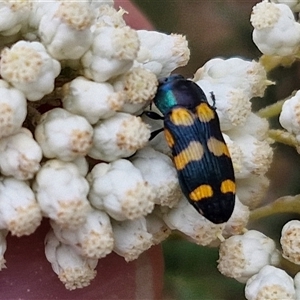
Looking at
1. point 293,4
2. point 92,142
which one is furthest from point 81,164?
point 293,4

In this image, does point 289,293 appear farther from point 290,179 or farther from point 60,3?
point 290,179

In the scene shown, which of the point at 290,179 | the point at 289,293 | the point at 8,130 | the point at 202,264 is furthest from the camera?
the point at 290,179

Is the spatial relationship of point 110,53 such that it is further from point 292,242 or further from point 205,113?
point 292,242

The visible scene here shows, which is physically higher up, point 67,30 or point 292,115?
point 67,30

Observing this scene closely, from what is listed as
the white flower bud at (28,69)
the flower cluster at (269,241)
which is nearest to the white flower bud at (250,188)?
the flower cluster at (269,241)

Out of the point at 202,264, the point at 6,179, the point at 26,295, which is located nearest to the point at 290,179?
the point at 202,264

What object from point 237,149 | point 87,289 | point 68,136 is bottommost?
point 87,289
